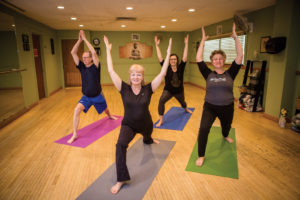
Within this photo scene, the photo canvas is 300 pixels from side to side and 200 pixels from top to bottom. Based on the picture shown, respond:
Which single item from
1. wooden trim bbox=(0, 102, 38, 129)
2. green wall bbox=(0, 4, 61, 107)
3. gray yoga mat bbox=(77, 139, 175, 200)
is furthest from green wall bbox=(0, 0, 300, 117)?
gray yoga mat bbox=(77, 139, 175, 200)

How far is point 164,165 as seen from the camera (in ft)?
7.64

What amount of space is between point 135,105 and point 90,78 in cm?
135

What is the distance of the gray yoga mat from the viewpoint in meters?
1.84

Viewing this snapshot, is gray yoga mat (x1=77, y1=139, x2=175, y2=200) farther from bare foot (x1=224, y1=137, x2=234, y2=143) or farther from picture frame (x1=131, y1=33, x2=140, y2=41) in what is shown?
picture frame (x1=131, y1=33, x2=140, y2=41)

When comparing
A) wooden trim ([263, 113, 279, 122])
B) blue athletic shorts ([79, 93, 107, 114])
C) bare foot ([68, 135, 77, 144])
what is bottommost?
bare foot ([68, 135, 77, 144])

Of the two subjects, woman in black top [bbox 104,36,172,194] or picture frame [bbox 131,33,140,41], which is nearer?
woman in black top [bbox 104,36,172,194]

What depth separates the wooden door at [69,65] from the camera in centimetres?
789

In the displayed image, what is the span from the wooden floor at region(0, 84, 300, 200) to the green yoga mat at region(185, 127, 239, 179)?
0.23ft

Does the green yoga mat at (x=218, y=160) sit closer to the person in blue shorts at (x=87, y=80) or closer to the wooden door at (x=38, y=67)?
the person in blue shorts at (x=87, y=80)

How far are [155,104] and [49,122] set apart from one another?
2.48 meters

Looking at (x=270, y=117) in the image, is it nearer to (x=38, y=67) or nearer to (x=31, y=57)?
(x=31, y=57)

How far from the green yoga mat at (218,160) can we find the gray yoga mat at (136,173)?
1.27 feet

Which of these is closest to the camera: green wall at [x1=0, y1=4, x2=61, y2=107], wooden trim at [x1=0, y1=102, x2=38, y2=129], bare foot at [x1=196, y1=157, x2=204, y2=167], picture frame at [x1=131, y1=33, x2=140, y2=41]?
bare foot at [x1=196, y1=157, x2=204, y2=167]

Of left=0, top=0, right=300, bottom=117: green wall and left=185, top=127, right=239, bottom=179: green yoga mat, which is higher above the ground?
left=0, top=0, right=300, bottom=117: green wall
